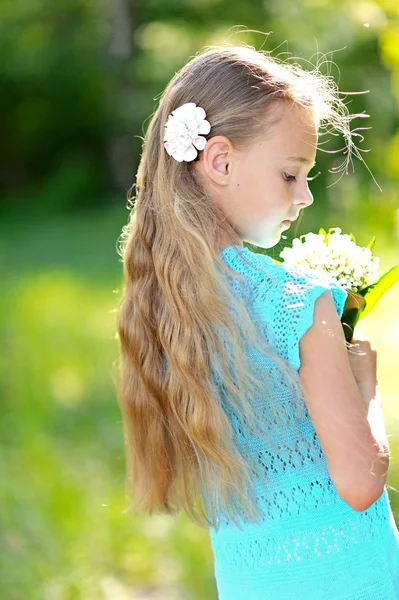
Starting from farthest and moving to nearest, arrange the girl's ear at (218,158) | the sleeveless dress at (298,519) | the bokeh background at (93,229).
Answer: the bokeh background at (93,229) → the girl's ear at (218,158) → the sleeveless dress at (298,519)

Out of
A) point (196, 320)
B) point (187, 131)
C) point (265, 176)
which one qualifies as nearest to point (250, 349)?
point (196, 320)

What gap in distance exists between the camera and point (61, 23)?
22688 mm

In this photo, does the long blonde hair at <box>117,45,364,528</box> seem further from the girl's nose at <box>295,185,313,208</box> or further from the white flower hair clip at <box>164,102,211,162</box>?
the girl's nose at <box>295,185,313,208</box>

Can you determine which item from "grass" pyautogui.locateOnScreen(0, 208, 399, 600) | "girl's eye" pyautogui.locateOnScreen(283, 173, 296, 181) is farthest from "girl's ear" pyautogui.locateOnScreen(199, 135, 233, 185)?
"grass" pyautogui.locateOnScreen(0, 208, 399, 600)

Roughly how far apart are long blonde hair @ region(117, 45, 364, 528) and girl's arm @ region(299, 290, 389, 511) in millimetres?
65

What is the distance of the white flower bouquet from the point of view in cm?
204

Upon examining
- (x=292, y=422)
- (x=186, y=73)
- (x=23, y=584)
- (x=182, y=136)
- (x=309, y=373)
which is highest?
(x=186, y=73)

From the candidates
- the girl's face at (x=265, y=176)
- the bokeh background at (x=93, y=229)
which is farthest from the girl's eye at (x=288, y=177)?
the bokeh background at (x=93, y=229)

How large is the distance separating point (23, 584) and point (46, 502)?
881mm

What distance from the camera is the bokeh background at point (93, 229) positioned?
3973 millimetres

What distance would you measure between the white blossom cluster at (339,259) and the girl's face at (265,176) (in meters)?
0.15

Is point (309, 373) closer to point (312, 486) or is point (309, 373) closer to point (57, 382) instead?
point (312, 486)

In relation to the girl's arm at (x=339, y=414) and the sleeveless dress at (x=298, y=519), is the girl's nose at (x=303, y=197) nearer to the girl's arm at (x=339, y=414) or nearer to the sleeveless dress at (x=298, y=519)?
the sleeveless dress at (x=298, y=519)

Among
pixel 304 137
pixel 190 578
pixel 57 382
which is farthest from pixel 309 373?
pixel 57 382
